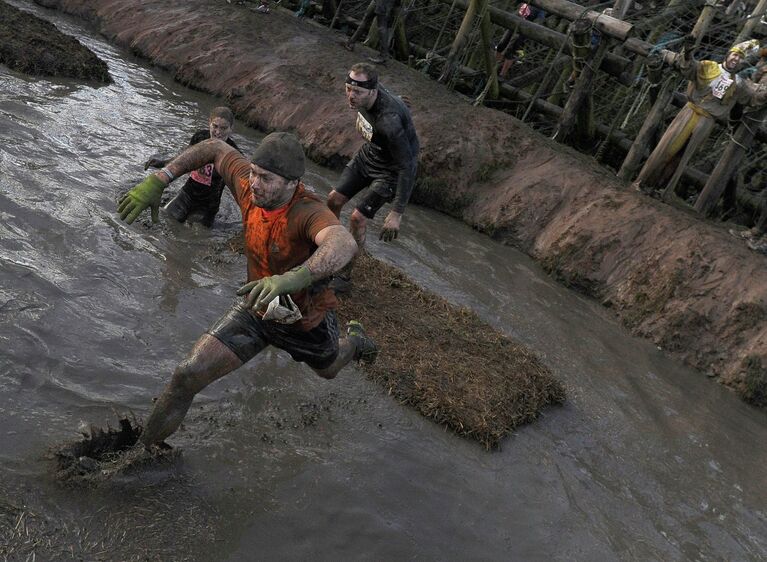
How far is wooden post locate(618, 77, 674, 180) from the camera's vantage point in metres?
9.79

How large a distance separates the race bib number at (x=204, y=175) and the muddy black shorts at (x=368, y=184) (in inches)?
50.4

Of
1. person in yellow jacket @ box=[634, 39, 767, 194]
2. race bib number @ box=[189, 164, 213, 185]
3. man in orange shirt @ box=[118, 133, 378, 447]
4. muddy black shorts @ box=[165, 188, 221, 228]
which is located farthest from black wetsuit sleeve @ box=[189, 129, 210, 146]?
person in yellow jacket @ box=[634, 39, 767, 194]

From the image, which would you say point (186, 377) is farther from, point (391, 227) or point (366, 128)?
point (366, 128)

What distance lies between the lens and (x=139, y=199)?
4043 mm

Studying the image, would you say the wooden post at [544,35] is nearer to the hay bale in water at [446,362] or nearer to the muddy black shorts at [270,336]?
the hay bale in water at [446,362]

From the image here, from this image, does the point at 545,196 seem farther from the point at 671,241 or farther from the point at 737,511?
the point at 737,511

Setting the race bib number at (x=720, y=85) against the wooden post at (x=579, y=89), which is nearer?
the race bib number at (x=720, y=85)

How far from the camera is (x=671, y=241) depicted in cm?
871

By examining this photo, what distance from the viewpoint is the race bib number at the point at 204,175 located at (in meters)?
7.06

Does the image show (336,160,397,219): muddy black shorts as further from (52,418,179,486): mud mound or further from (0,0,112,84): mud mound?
(0,0,112,84): mud mound

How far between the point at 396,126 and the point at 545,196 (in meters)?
4.21

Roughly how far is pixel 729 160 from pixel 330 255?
7.70 meters

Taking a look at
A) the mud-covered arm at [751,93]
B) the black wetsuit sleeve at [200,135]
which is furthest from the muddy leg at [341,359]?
the mud-covered arm at [751,93]

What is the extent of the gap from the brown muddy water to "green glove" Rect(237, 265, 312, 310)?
3.89 ft
